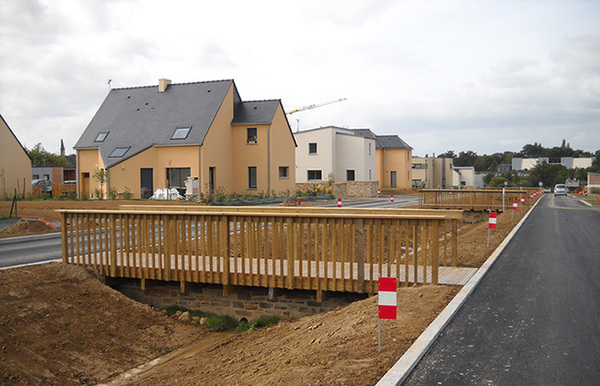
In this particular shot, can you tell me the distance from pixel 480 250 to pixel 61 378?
1077 centimetres

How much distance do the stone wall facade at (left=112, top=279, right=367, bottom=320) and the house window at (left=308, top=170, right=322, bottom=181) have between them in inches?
1919

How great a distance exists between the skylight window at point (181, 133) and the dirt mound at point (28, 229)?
18044 millimetres

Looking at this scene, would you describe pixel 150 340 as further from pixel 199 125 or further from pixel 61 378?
pixel 199 125

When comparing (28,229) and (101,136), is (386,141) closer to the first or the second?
(101,136)

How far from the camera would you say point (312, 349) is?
6.18 m

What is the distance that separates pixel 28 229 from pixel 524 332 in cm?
1746

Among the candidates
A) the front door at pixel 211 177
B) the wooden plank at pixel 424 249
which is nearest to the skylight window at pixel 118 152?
the front door at pixel 211 177

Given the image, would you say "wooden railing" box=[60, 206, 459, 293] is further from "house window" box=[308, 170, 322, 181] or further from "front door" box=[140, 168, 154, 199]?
"house window" box=[308, 170, 322, 181]

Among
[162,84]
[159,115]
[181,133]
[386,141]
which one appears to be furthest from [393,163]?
[181,133]

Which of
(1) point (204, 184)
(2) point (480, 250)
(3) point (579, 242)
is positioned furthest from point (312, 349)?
(1) point (204, 184)

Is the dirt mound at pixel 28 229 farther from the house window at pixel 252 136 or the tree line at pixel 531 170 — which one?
the tree line at pixel 531 170

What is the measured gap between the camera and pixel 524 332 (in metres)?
6.51

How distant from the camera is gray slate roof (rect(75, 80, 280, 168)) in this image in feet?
123

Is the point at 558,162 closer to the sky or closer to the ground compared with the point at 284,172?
closer to the sky
